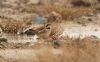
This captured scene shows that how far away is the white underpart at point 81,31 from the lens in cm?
1186

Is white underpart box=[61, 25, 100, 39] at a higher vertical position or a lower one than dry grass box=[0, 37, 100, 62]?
lower

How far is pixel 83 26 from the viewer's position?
13.3 metres

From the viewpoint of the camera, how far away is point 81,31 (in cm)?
1257

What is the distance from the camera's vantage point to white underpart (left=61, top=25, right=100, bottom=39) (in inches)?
467

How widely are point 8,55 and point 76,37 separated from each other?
1852 mm

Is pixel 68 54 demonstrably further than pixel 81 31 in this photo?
No

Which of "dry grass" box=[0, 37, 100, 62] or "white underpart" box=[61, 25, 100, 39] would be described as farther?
"white underpart" box=[61, 25, 100, 39]

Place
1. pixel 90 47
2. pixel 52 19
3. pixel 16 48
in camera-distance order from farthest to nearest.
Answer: pixel 52 19, pixel 16 48, pixel 90 47

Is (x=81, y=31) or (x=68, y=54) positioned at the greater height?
(x=68, y=54)

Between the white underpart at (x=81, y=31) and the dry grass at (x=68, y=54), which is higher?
the dry grass at (x=68, y=54)

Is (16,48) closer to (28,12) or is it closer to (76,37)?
(76,37)

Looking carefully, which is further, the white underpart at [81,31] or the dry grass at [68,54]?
the white underpart at [81,31]

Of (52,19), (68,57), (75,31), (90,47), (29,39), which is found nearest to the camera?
(68,57)

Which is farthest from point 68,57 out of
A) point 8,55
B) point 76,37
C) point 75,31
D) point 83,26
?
point 83,26
